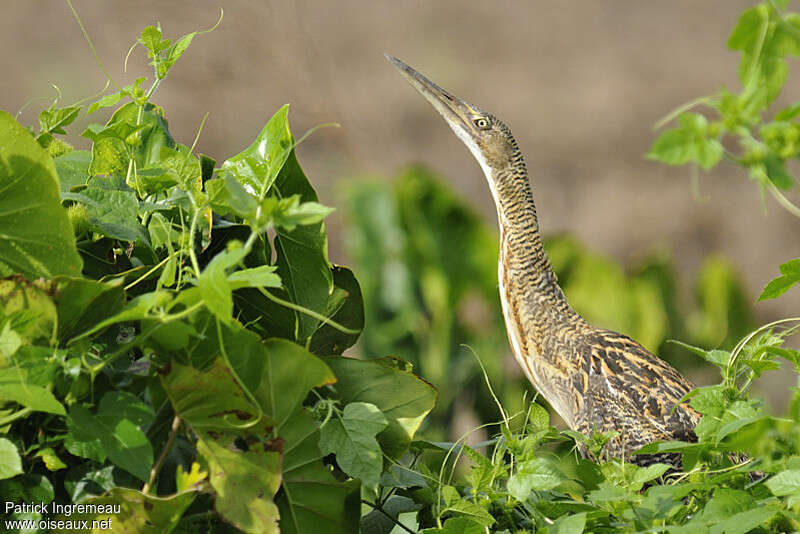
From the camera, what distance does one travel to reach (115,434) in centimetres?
80

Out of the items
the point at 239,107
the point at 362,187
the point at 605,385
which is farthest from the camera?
the point at 239,107

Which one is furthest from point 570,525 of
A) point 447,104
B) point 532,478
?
point 447,104

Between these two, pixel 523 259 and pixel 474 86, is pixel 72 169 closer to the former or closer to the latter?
pixel 523 259

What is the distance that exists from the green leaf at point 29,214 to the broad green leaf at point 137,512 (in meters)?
0.21

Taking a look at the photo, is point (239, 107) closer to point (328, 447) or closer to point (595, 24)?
point (595, 24)

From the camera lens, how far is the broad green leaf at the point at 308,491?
35.3 inches

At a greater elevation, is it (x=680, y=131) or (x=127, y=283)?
(x=680, y=131)

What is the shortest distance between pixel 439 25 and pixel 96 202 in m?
9.02

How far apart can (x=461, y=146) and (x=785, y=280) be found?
7.27m

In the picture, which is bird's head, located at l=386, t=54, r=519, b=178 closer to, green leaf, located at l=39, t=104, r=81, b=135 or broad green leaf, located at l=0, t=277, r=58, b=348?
green leaf, located at l=39, t=104, r=81, b=135

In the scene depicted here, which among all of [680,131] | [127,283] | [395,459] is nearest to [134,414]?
[127,283]

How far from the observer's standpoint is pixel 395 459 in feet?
3.24

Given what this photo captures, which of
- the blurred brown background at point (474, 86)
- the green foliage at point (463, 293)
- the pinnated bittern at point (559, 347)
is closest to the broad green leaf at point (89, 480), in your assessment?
the pinnated bittern at point (559, 347)

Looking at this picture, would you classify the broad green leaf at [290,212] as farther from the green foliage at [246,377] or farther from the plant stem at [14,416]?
the plant stem at [14,416]
